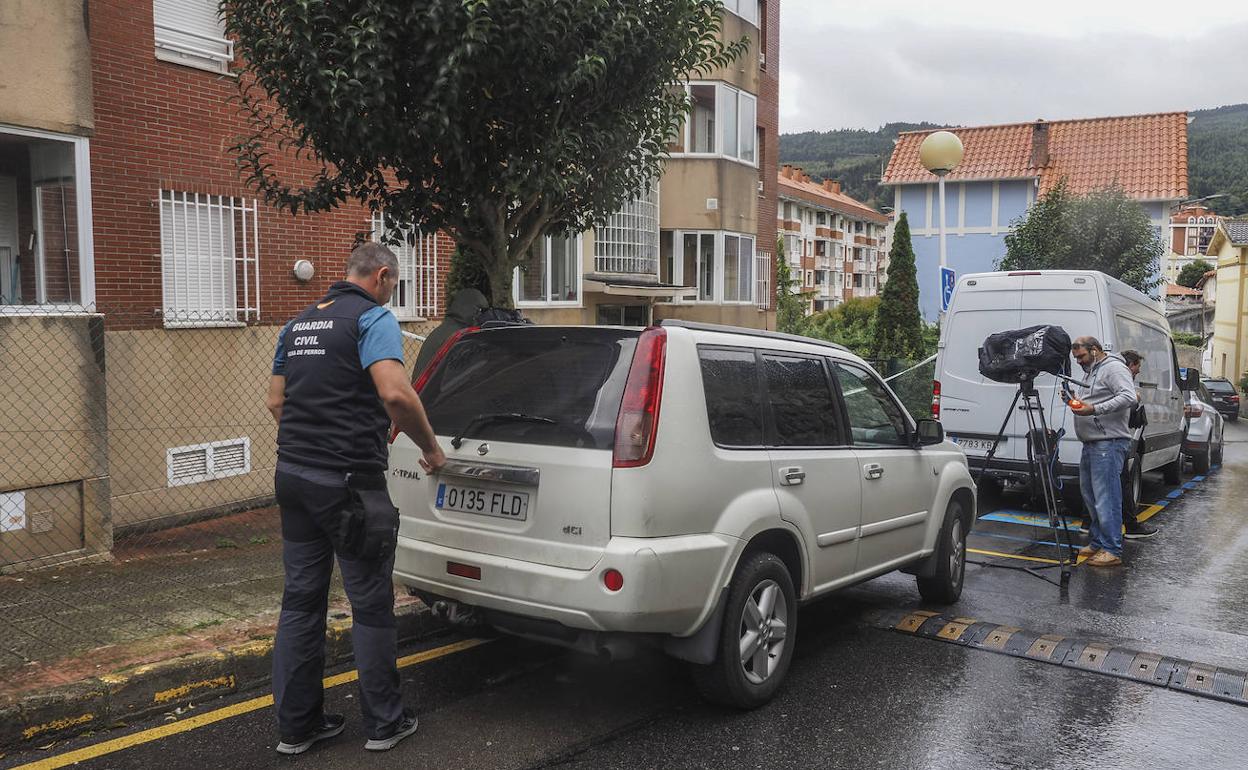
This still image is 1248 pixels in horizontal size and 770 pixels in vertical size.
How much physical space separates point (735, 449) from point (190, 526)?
626 centimetres

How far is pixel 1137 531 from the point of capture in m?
10.2

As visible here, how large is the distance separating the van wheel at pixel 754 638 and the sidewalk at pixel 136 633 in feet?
6.98

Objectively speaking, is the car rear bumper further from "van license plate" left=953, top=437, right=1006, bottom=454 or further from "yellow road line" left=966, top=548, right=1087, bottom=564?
"van license plate" left=953, top=437, right=1006, bottom=454

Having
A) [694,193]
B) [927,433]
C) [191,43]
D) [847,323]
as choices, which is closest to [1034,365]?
[927,433]

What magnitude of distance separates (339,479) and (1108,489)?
697cm

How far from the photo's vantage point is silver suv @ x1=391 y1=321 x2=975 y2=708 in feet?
14.1

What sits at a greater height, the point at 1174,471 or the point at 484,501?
the point at 484,501

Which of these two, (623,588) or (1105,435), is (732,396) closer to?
(623,588)

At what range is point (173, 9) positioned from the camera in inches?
363

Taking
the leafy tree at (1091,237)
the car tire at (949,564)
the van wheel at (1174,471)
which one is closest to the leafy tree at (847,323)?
the leafy tree at (1091,237)

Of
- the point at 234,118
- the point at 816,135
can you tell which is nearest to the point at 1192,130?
the point at 816,135

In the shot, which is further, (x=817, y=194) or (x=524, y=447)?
(x=817, y=194)

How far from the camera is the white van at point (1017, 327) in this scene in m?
10.3

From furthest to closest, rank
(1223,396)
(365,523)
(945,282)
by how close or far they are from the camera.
Result: 1. (1223,396)
2. (945,282)
3. (365,523)
